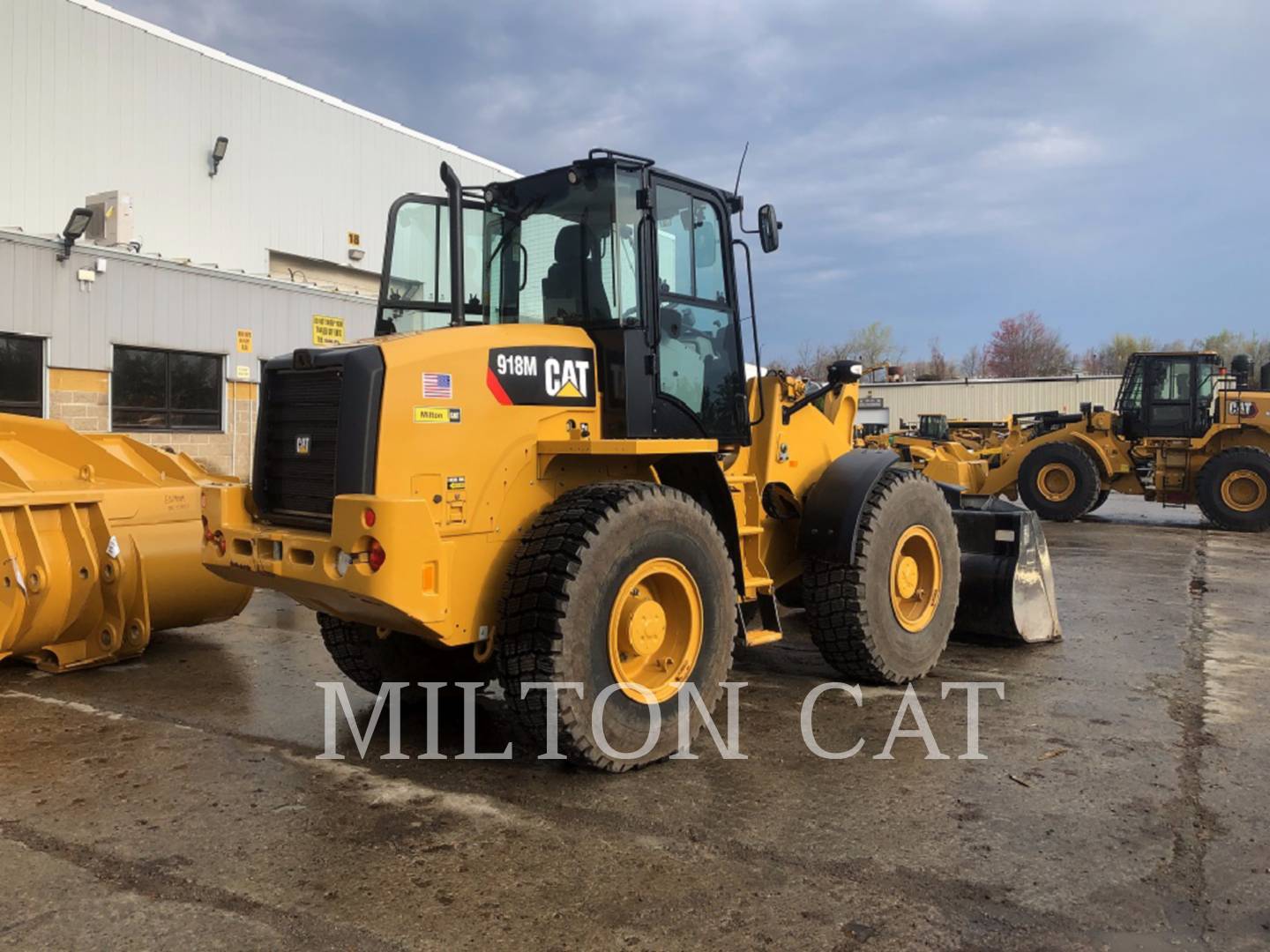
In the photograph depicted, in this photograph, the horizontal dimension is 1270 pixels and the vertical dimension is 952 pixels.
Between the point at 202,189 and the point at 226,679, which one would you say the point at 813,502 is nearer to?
the point at 226,679

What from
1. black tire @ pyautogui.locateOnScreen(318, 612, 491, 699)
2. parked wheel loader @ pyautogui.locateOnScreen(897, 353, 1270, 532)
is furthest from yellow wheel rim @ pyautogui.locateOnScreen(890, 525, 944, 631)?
parked wheel loader @ pyautogui.locateOnScreen(897, 353, 1270, 532)

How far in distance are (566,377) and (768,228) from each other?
1.45 m

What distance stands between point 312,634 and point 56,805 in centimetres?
358

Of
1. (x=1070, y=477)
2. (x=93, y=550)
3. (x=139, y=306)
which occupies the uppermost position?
(x=139, y=306)

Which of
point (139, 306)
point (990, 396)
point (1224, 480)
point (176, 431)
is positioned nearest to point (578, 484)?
point (139, 306)

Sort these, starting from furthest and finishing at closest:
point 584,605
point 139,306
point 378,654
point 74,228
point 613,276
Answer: point 139,306
point 74,228
point 378,654
point 613,276
point 584,605

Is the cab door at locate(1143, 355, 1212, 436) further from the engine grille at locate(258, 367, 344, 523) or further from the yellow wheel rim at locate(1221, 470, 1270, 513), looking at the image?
the engine grille at locate(258, 367, 344, 523)

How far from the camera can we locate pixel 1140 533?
50.2ft

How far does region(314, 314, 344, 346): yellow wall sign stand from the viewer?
51.9 ft

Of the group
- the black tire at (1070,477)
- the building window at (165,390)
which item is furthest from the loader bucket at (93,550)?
the black tire at (1070,477)

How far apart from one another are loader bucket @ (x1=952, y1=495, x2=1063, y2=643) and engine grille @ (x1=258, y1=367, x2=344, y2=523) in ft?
15.0

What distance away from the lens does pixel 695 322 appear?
513 cm

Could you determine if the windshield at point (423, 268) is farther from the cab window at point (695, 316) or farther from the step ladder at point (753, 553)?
the step ladder at point (753, 553)

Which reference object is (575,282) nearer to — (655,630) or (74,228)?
(655,630)
